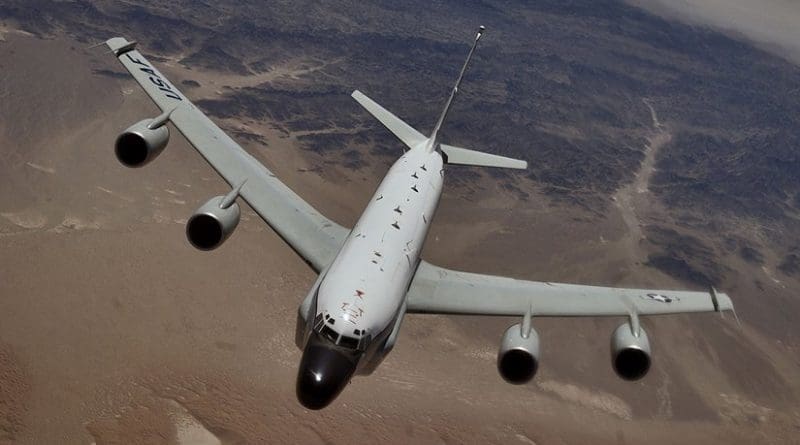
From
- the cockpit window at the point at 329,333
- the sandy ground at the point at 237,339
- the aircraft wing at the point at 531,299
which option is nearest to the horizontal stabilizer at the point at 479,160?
the aircraft wing at the point at 531,299

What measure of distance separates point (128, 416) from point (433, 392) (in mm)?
21815

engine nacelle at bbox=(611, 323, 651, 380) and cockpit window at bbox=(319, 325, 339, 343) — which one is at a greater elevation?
cockpit window at bbox=(319, 325, 339, 343)

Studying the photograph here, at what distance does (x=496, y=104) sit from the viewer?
14750 centimetres

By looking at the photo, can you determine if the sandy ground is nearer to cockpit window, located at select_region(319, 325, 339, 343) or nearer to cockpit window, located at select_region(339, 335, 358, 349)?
cockpit window, located at select_region(319, 325, 339, 343)

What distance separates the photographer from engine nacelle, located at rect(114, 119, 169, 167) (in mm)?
29016

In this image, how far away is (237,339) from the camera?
45.9 metres

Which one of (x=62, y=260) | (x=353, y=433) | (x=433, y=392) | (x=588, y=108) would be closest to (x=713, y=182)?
Result: (x=588, y=108)

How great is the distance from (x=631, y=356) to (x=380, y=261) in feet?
38.9

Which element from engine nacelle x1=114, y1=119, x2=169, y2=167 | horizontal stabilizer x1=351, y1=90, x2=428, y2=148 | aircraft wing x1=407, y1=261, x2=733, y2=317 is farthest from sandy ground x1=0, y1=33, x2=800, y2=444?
horizontal stabilizer x1=351, y1=90, x2=428, y2=148

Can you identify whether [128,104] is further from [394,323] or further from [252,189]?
[394,323]

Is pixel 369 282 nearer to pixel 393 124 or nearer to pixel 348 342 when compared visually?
pixel 348 342

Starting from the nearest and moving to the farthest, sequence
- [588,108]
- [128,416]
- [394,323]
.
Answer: [394,323]
[128,416]
[588,108]

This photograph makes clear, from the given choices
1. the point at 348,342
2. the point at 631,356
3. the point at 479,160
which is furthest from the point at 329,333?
the point at 479,160

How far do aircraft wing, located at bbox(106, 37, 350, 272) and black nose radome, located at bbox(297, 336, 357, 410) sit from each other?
660cm
